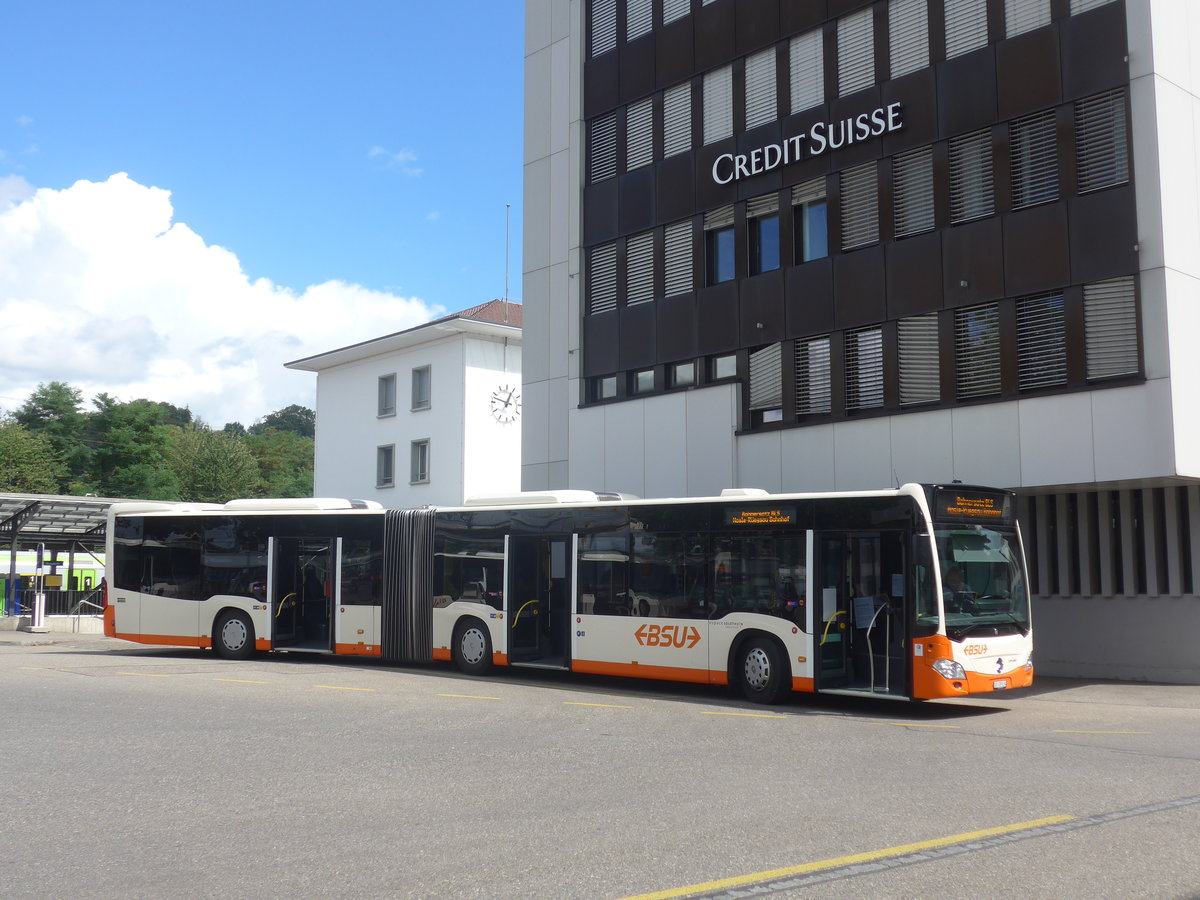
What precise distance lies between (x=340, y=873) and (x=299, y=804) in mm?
2075

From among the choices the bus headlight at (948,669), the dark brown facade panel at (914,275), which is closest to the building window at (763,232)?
the dark brown facade panel at (914,275)

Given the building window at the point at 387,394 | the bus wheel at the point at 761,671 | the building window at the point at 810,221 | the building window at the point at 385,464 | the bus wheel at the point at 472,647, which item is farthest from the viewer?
the building window at the point at 387,394

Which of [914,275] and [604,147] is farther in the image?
[604,147]

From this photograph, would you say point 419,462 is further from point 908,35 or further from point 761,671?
point 761,671

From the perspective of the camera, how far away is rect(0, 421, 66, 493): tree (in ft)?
247

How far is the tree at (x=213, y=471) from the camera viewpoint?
86000 mm

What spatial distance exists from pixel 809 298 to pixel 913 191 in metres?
2.79

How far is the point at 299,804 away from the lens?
827 cm

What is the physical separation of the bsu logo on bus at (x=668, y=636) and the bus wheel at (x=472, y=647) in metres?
3.27

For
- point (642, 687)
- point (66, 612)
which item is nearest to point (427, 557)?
point (642, 687)

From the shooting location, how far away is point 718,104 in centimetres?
2570

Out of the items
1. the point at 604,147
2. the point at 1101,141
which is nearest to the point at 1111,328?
the point at 1101,141

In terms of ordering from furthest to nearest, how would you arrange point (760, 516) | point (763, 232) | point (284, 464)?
point (284, 464), point (763, 232), point (760, 516)

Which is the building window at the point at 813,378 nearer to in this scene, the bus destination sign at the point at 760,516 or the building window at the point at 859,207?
the building window at the point at 859,207
